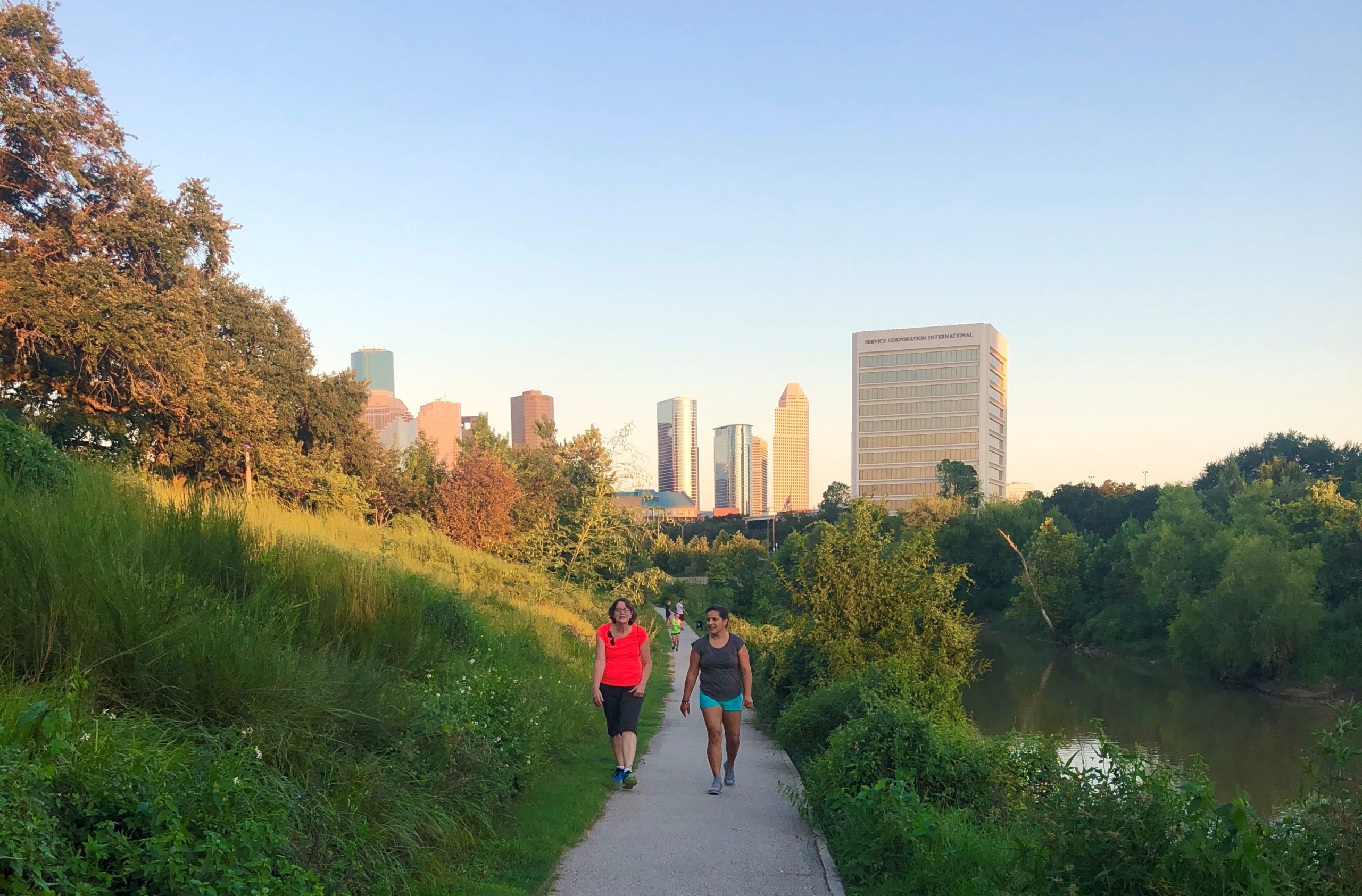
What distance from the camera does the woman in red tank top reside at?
28.1ft

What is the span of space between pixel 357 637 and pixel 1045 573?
181 ft

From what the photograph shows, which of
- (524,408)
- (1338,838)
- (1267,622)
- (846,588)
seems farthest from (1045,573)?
(524,408)

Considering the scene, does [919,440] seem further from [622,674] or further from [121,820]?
[121,820]

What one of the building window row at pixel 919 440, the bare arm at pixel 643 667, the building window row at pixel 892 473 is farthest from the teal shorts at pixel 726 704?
the building window row at pixel 919 440

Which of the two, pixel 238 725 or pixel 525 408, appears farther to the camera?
pixel 525 408

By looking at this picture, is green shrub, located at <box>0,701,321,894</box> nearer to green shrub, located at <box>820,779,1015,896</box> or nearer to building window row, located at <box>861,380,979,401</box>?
green shrub, located at <box>820,779,1015,896</box>

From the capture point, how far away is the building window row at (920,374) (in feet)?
495

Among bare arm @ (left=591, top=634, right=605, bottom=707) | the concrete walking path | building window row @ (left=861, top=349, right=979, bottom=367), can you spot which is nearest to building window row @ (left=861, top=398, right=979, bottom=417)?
building window row @ (left=861, top=349, right=979, bottom=367)

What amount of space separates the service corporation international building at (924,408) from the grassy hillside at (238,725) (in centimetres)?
14181

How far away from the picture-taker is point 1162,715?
3016cm

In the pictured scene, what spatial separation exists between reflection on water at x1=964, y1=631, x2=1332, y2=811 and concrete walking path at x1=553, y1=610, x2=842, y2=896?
11.3 meters

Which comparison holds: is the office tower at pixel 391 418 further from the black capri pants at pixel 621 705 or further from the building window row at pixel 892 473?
the building window row at pixel 892 473

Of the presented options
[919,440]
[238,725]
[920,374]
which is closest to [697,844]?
[238,725]

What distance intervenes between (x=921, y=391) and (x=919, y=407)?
278 centimetres
